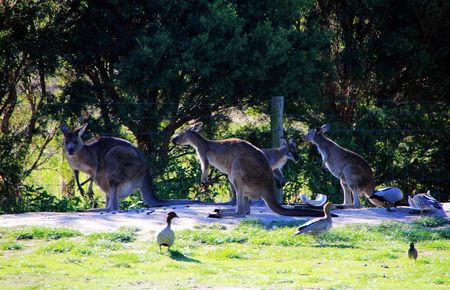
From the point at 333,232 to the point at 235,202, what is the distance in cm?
279

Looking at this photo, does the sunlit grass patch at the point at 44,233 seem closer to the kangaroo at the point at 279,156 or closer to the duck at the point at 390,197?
the kangaroo at the point at 279,156

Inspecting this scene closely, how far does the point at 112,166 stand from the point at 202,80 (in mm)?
3840

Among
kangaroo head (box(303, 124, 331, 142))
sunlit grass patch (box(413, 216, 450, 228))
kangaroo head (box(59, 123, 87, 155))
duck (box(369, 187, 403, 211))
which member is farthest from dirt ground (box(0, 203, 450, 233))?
kangaroo head (box(303, 124, 331, 142))

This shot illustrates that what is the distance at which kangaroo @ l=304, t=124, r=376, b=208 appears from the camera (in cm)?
1303

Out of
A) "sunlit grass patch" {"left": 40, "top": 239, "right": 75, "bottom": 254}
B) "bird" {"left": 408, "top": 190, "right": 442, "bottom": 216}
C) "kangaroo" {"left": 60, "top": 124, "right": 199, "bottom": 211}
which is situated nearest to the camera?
"sunlit grass patch" {"left": 40, "top": 239, "right": 75, "bottom": 254}

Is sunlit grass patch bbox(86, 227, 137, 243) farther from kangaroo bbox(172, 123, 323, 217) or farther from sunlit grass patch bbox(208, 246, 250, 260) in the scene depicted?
kangaroo bbox(172, 123, 323, 217)

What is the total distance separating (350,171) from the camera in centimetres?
1309

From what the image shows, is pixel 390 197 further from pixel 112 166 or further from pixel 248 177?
pixel 112 166

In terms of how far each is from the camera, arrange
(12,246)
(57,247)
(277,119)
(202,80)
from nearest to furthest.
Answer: (57,247) → (12,246) → (277,119) → (202,80)

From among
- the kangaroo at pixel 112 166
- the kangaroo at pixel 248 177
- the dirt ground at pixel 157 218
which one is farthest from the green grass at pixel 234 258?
the kangaroo at pixel 112 166

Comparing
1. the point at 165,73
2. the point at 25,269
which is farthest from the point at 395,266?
the point at 165,73

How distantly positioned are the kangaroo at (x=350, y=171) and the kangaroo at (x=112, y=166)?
2587mm

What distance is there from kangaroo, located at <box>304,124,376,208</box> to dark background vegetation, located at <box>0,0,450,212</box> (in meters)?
1.61

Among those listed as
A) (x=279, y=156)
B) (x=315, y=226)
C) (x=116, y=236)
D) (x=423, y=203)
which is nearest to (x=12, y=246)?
(x=116, y=236)
